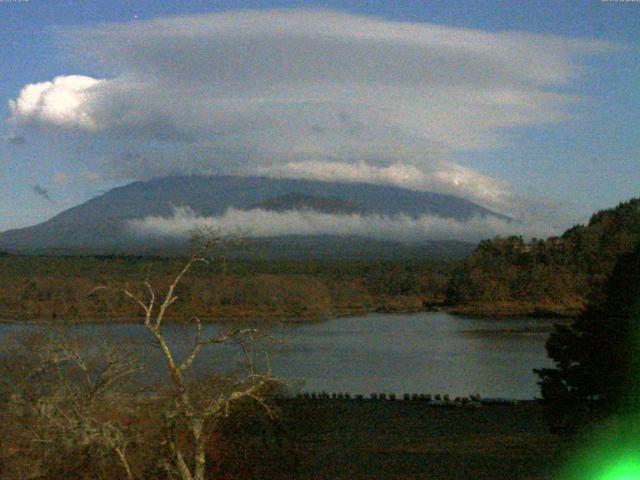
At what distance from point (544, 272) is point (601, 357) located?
50.8 meters

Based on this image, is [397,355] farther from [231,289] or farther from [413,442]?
[231,289]

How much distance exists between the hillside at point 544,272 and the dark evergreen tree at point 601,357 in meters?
41.3

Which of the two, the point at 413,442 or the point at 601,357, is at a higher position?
the point at 601,357

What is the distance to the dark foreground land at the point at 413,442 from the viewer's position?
1176 centimetres

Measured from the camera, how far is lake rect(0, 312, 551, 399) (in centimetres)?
2322

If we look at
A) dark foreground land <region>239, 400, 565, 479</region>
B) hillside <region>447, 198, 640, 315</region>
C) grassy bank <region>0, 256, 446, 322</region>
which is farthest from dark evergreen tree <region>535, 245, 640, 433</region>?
hillside <region>447, 198, 640, 315</region>

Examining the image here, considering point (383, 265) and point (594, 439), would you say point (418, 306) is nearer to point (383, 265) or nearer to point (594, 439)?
point (383, 265)

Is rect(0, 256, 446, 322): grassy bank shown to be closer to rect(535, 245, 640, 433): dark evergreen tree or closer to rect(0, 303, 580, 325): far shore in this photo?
rect(0, 303, 580, 325): far shore

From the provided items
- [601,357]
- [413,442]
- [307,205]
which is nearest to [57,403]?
[601,357]

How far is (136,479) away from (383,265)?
7586 centimetres

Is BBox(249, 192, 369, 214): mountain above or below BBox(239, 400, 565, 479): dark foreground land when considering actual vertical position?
above

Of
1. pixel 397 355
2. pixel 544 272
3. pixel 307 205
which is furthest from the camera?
pixel 307 205

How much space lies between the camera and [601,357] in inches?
451

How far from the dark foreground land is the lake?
54.5 inches
